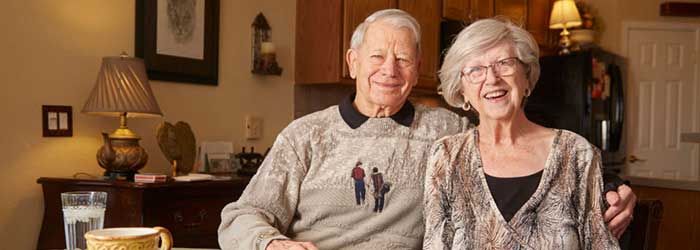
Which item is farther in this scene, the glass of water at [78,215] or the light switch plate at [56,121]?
the light switch plate at [56,121]

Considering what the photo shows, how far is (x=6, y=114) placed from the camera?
2619 mm

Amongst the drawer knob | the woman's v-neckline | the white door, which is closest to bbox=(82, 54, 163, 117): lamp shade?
the drawer knob

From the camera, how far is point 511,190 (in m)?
1.63

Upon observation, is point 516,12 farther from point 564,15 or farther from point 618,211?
point 618,211

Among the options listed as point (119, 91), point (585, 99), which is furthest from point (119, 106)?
point (585, 99)

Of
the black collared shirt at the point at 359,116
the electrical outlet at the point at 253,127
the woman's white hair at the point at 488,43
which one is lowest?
the electrical outlet at the point at 253,127

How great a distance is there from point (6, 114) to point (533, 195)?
74.3 inches

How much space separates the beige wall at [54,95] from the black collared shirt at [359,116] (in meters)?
1.39

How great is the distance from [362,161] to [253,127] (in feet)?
6.46

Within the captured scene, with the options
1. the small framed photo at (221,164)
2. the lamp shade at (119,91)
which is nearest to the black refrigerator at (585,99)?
the small framed photo at (221,164)

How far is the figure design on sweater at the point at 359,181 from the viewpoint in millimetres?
1739

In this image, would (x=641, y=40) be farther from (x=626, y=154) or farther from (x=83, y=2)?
(x=83, y=2)

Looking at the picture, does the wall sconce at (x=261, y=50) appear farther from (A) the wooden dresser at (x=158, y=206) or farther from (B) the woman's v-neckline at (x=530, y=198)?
(B) the woman's v-neckline at (x=530, y=198)

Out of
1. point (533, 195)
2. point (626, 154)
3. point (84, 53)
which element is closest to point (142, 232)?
point (533, 195)
